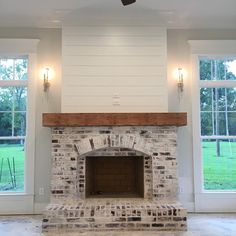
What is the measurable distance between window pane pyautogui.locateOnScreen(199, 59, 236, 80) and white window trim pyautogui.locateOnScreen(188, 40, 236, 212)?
0.12m

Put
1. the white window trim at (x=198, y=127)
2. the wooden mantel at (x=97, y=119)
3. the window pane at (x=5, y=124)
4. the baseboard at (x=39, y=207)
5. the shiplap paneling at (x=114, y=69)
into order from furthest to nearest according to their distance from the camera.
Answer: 1. the window pane at (x=5, y=124)
2. the white window trim at (x=198, y=127)
3. the baseboard at (x=39, y=207)
4. the shiplap paneling at (x=114, y=69)
5. the wooden mantel at (x=97, y=119)

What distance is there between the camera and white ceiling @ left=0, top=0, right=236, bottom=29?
4871mm

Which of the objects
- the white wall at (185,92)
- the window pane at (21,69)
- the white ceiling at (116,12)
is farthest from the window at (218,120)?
the window pane at (21,69)

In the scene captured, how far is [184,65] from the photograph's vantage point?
5512 millimetres

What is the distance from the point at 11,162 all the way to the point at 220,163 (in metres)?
3.74

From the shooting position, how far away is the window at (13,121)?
5418mm

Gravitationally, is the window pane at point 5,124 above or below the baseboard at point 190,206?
above

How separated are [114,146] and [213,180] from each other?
6.56 ft

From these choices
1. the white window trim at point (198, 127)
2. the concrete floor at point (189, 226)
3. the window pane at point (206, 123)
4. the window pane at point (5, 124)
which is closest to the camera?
the concrete floor at point (189, 226)

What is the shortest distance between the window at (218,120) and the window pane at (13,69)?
3.20 metres

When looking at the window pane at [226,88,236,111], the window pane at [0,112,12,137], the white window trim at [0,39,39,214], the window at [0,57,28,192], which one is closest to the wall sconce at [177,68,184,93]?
the window pane at [226,88,236,111]

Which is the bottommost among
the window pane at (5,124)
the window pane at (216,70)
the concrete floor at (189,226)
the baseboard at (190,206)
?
the concrete floor at (189,226)

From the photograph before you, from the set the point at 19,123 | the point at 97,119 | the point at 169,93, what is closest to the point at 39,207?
the point at 19,123

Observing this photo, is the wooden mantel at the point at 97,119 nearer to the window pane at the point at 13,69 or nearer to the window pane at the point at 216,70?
the window pane at the point at 13,69
